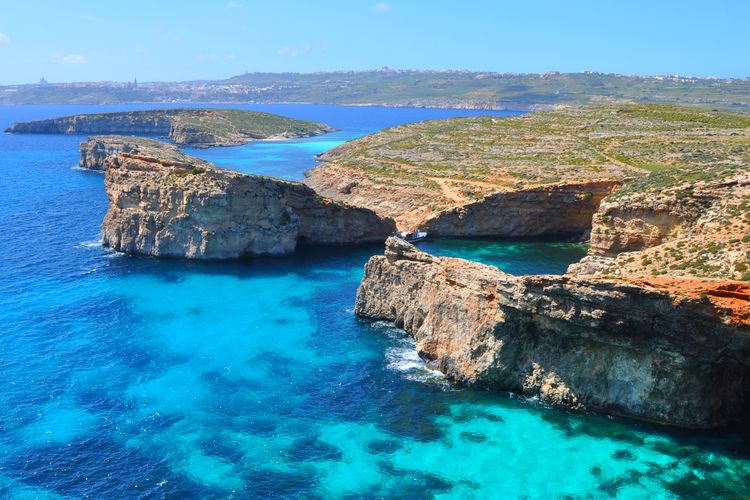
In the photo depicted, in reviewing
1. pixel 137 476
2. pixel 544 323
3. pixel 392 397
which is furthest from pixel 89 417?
pixel 544 323

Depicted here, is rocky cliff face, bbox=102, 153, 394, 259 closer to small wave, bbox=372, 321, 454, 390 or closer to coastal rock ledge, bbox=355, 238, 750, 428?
small wave, bbox=372, 321, 454, 390

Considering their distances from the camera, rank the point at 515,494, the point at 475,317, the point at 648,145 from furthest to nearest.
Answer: the point at 648,145
the point at 475,317
the point at 515,494

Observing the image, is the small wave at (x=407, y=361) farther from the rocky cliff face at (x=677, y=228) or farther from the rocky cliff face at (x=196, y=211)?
the rocky cliff face at (x=196, y=211)

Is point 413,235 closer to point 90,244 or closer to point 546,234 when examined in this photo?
point 546,234

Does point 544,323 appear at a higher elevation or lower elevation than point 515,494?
higher

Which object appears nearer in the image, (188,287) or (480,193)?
(188,287)

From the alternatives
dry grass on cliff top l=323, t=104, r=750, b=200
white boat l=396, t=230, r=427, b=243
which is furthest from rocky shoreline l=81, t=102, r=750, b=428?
white boat l=396, t=230, r=427, b=243

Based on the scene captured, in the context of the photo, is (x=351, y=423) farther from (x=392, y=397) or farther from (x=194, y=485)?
(x=194, y=485)
